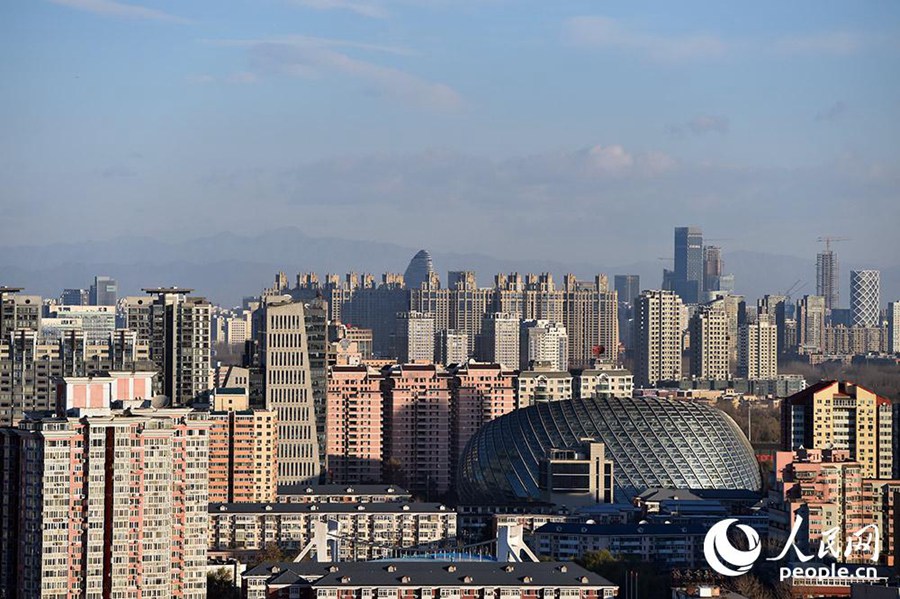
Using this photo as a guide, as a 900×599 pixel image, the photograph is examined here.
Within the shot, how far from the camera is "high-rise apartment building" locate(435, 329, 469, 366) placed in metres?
90.6

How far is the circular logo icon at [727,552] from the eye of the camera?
34.4m

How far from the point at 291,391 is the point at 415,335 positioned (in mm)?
46507

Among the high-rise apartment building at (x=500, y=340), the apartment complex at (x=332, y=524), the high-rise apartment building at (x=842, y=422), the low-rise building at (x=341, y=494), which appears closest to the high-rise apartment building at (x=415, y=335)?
the high-rise apartment building at (x=500, y=340)

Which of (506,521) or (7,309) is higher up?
(7,309)

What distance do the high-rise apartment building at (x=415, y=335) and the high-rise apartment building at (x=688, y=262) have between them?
23.1m

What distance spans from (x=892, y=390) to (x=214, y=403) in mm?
13874

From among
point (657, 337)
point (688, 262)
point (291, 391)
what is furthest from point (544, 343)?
point (291, 391)

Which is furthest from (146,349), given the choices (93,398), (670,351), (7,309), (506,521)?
(670,351)

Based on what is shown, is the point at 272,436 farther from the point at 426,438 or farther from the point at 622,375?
the point at 622,375

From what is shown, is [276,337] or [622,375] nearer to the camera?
[276,337]

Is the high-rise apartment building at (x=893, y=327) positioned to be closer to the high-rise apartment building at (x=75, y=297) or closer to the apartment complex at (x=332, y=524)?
the high-rise apartment building at (x=75, y=297)

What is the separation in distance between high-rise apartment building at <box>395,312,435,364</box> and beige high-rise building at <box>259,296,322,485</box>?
42.8 m

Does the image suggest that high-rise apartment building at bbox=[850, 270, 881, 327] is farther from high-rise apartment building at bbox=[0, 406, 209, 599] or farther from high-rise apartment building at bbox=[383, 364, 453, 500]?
high-rise apartment building at bbox=[0, 406, 209, 599]

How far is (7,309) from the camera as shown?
184 ft
